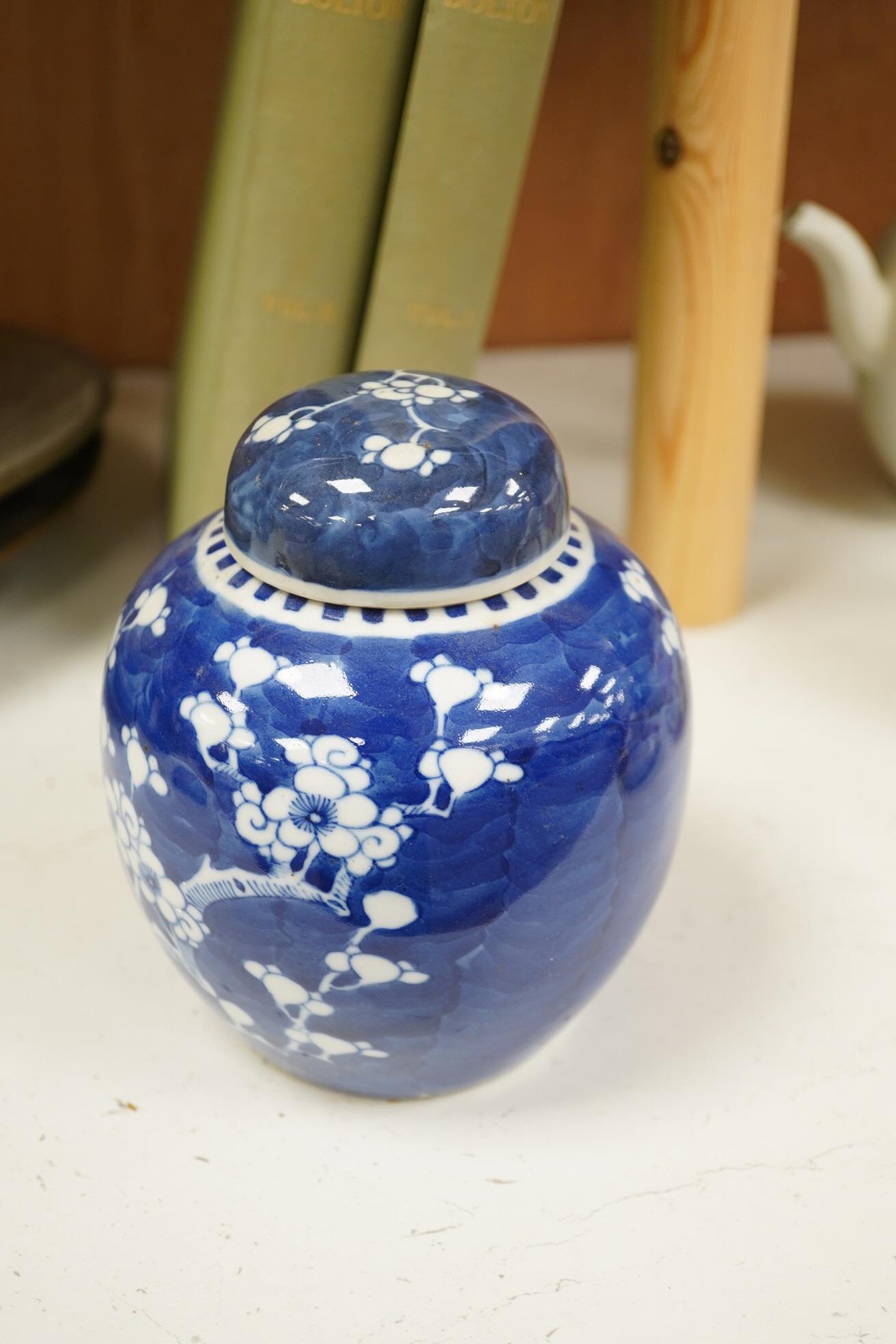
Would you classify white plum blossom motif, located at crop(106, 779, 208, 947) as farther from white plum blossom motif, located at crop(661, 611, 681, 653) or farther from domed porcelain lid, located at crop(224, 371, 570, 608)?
white plum blossom motif, located at crop(661, 611, 681, 653)

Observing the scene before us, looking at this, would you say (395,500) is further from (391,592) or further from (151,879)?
(151,879)

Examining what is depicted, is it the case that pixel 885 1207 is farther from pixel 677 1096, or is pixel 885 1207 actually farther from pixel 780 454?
pixel 780 454

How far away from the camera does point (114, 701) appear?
56cm

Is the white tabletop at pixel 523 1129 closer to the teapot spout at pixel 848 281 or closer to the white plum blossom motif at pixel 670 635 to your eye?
the white plum blossom motif at pixel 670 635

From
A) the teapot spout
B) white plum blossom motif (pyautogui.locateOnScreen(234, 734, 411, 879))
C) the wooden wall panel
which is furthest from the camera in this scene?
the wooden wall panel

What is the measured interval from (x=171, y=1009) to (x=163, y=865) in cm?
17

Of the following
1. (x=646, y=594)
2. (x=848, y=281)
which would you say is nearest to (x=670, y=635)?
(x=646, y=594)

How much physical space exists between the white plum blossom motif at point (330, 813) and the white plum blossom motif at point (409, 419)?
111 mm

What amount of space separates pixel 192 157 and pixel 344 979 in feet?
3.22

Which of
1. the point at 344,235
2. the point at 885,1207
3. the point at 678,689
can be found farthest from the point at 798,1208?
the point at 344,235

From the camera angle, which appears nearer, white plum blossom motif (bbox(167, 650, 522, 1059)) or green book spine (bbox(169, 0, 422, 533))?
white plum blossom motif (bbox(167, 650, 522, 1059))

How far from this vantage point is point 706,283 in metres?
0.92

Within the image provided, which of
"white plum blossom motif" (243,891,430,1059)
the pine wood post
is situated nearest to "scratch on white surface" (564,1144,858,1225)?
"white plum blossom motif" (243,891,430,1059)

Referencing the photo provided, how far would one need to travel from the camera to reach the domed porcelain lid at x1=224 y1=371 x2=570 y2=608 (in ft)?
1.69
